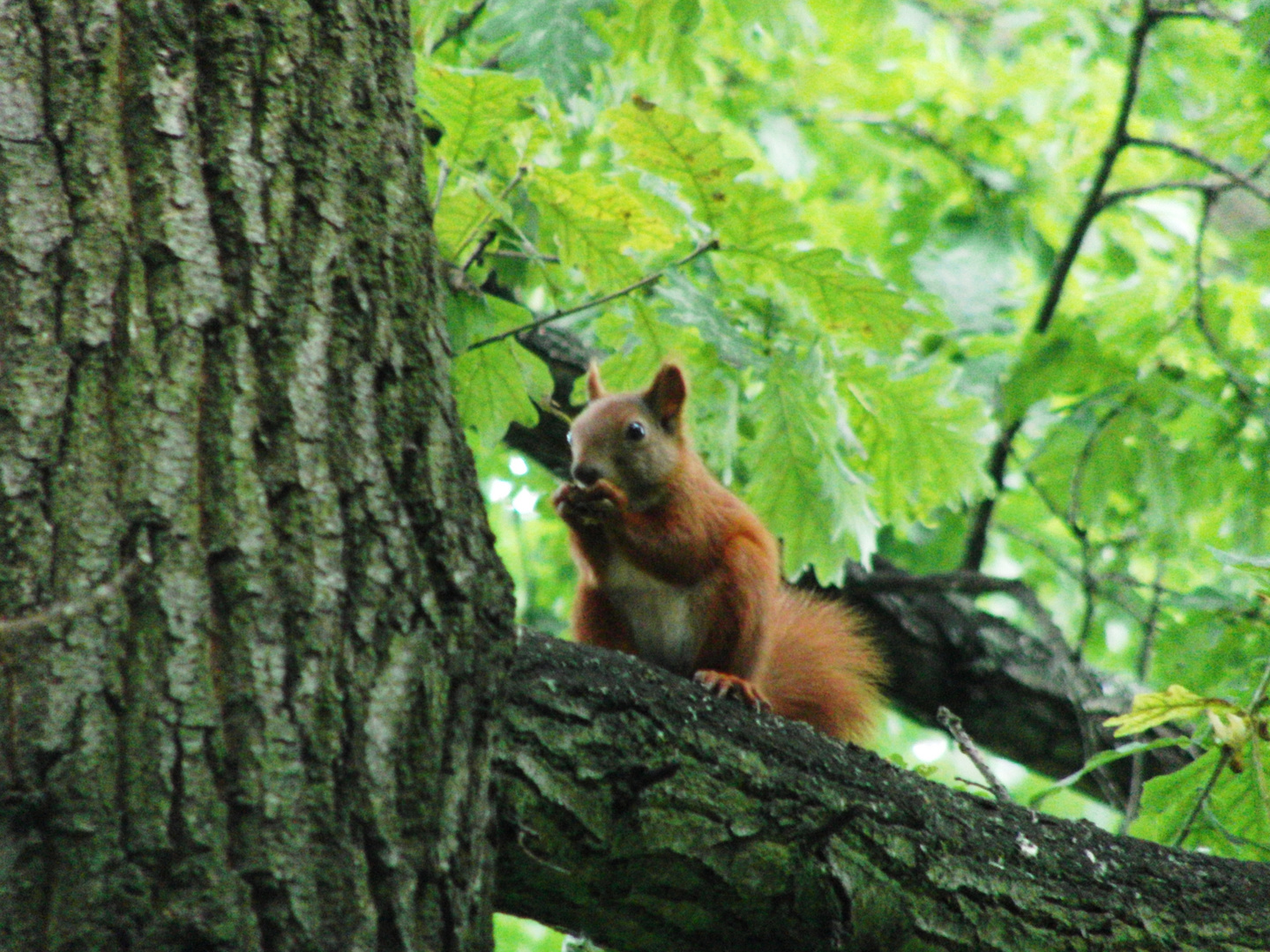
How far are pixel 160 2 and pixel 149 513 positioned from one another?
2.55 feet

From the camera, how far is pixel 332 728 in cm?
152

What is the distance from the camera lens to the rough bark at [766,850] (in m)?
1.80

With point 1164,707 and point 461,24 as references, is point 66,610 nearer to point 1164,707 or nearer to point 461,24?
point 1164,707

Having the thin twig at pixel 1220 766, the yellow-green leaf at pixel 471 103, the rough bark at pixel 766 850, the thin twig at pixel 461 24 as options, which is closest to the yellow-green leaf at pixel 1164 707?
the thin twig at pixel 1220 766

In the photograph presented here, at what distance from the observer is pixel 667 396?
11.2ft

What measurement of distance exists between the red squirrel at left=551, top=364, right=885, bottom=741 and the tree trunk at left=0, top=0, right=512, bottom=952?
53.7 inches

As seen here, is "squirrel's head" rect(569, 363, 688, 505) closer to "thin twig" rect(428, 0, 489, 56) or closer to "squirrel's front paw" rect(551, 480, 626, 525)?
"squirrel's front paw" rect(551, 480, 626, 525)

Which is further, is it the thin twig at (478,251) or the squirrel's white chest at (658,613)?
the squirrel's white chest at (658,613)

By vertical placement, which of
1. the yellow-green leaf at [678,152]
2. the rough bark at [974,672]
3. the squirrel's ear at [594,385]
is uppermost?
the yellow-green leaf at [678,152]

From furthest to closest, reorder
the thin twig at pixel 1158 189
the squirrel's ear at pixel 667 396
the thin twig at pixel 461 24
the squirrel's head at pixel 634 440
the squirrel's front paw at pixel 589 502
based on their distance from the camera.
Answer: the thin twig at pixel 1158 189
the thin twig at pixel 461 24
the squirrel's ear at pixel 667 396
the squirrel's head at pixel 634 440
the squirrel's front paw at pixel 589 502

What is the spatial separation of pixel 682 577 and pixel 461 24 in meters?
2.50

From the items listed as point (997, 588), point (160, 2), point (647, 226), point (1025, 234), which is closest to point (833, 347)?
point (647, 226)

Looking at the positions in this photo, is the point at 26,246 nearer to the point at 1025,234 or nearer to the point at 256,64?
the point at 256,64

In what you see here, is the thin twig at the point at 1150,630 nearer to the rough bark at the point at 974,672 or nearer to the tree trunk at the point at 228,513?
the rough bark at the point at 974,672
